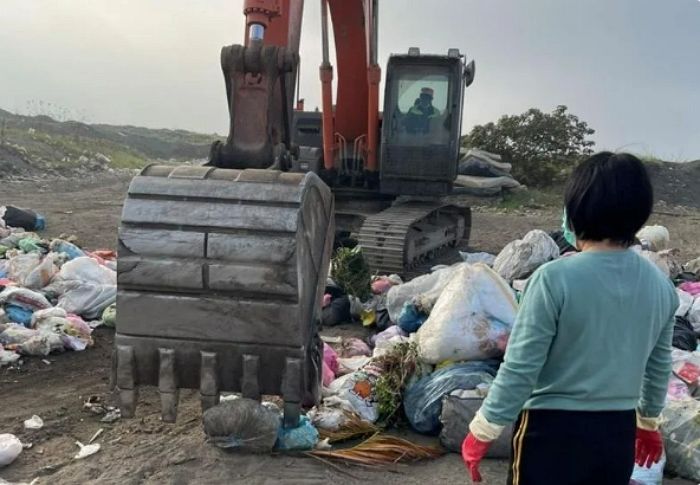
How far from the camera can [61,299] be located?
6.45 metres

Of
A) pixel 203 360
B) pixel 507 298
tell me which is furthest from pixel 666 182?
pixel 203 360

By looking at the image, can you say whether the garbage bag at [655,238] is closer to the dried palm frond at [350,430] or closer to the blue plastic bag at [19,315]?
the dried palm frond at [350,430]

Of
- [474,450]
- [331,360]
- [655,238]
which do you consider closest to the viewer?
[474,450]

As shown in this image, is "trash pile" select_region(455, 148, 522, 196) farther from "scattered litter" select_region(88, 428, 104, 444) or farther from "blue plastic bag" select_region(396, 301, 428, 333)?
"scattered litter" select_region(88, 428, 104, 444)

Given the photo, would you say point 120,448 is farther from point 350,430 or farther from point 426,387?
point 426,387

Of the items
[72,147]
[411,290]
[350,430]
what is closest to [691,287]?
[411,290]

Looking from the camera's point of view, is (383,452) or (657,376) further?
(383,452)

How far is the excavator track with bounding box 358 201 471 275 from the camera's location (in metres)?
8.23

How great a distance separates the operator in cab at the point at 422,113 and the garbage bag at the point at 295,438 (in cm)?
587

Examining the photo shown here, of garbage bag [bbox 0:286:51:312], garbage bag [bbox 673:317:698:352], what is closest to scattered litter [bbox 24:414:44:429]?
garbage bag [bbox 0:286:51:312]

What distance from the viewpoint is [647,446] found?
2.66 metres

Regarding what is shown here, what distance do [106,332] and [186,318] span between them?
3.02 m

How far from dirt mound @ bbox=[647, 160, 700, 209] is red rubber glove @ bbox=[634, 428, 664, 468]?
1709 centimetres

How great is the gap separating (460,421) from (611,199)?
206 centimetres
